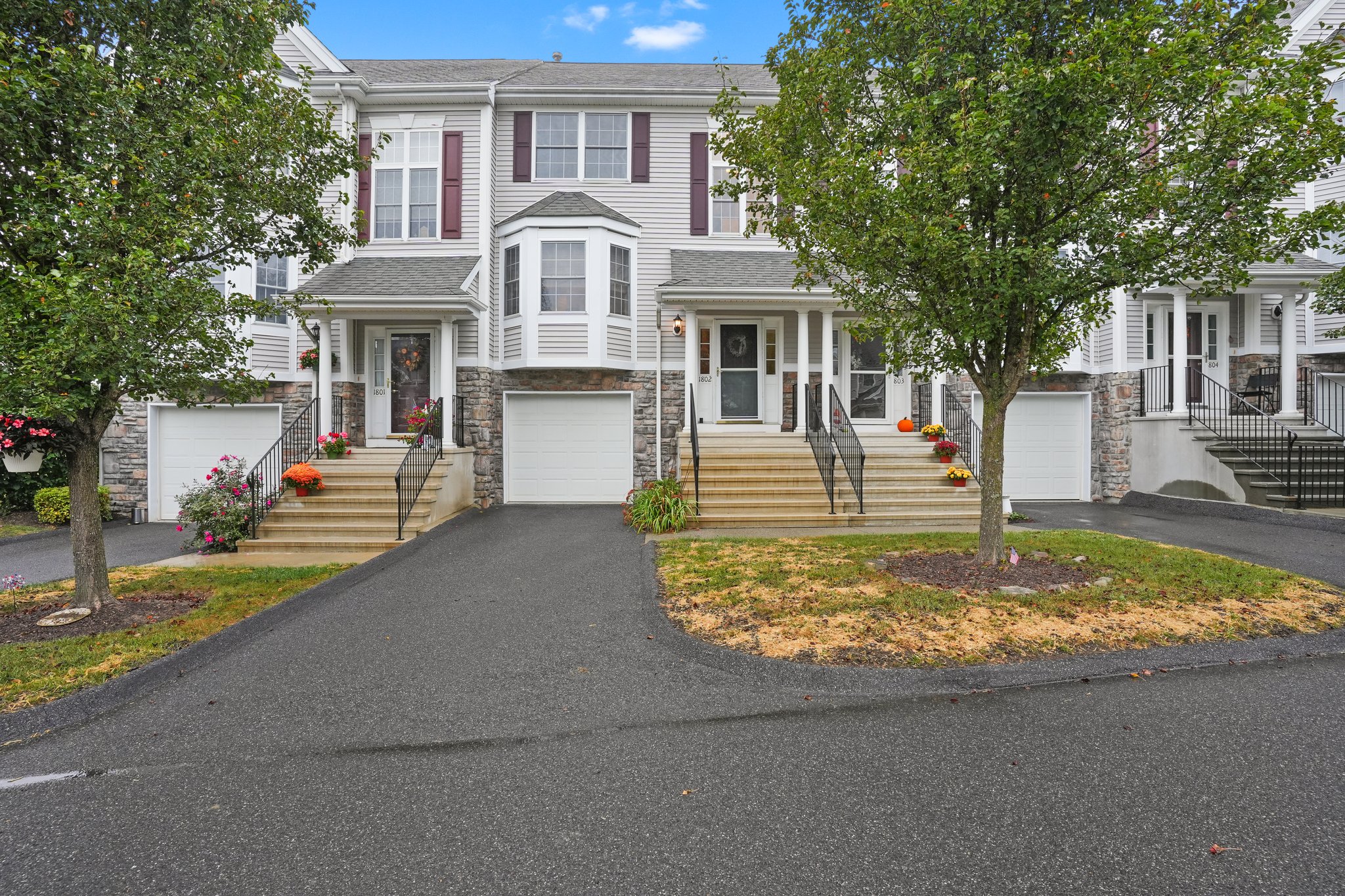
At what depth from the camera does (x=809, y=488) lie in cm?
1017

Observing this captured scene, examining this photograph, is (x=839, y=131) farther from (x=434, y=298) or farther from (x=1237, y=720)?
(x=434, y=298)

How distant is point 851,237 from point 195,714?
6019mm

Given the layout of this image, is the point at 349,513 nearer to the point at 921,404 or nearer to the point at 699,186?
the point at 699,186

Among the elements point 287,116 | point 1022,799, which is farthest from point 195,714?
point 287,116

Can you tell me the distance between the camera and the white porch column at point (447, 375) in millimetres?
11250

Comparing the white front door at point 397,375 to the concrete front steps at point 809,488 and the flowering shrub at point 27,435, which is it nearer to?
the concrete front steps at point 809,488

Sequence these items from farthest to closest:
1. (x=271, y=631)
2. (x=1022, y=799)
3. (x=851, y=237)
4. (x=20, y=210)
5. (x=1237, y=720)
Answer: (x=851, y=237)
(x=271, y=631)
(x=20, y=210)
(x=1237, y=720)
(x=1022, y=799)

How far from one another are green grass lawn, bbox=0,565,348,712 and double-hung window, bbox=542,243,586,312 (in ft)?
22.0

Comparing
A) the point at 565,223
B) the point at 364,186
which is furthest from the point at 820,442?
the point at 364,186

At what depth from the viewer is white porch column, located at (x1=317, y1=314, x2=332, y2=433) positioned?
36.8ft

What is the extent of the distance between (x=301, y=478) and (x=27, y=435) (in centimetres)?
360

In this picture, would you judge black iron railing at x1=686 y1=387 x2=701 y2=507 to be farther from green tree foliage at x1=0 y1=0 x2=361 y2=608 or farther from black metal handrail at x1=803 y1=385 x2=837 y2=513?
green tree foliage at x1=0 y1=0 x2=361 y2=608

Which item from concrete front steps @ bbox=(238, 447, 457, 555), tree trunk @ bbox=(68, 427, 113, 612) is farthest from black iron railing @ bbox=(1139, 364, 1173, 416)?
tree trunk @ bbox=(68, 427, 113, 612)

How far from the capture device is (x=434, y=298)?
10875 millimetres
